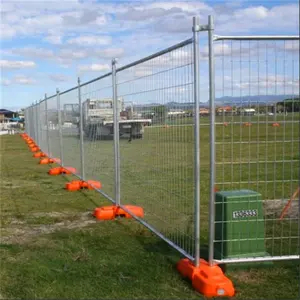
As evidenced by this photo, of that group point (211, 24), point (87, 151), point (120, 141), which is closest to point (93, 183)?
point (87, 151)

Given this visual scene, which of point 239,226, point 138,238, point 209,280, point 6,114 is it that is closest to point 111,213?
point 138,238

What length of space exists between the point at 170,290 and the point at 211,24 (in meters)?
2.34

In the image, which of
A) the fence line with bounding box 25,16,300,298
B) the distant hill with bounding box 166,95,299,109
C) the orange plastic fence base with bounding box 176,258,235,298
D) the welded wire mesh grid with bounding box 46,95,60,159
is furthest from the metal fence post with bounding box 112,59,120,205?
the welded wire mesh grid with bounding box 46,95,60,159

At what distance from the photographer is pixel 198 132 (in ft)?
13.6

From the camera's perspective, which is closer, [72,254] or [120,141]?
[72,254]

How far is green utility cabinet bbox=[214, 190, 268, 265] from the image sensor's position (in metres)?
4.49

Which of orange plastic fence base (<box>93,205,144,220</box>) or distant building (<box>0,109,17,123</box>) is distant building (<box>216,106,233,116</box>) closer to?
orange plastic fence base (<box>93,205,144,220</box>)

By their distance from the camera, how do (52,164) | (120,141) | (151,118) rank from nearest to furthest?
(151,118)
(120,141)
(52,164)

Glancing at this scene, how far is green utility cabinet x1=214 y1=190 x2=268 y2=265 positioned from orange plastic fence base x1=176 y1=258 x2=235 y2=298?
0.97 ft

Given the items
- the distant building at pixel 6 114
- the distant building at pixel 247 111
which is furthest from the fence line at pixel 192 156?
the distant building at pixel 6 114

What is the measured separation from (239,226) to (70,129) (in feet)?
22.9

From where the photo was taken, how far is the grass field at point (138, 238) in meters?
4.25

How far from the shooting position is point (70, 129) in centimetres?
1085

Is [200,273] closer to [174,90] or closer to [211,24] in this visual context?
[174,90]
